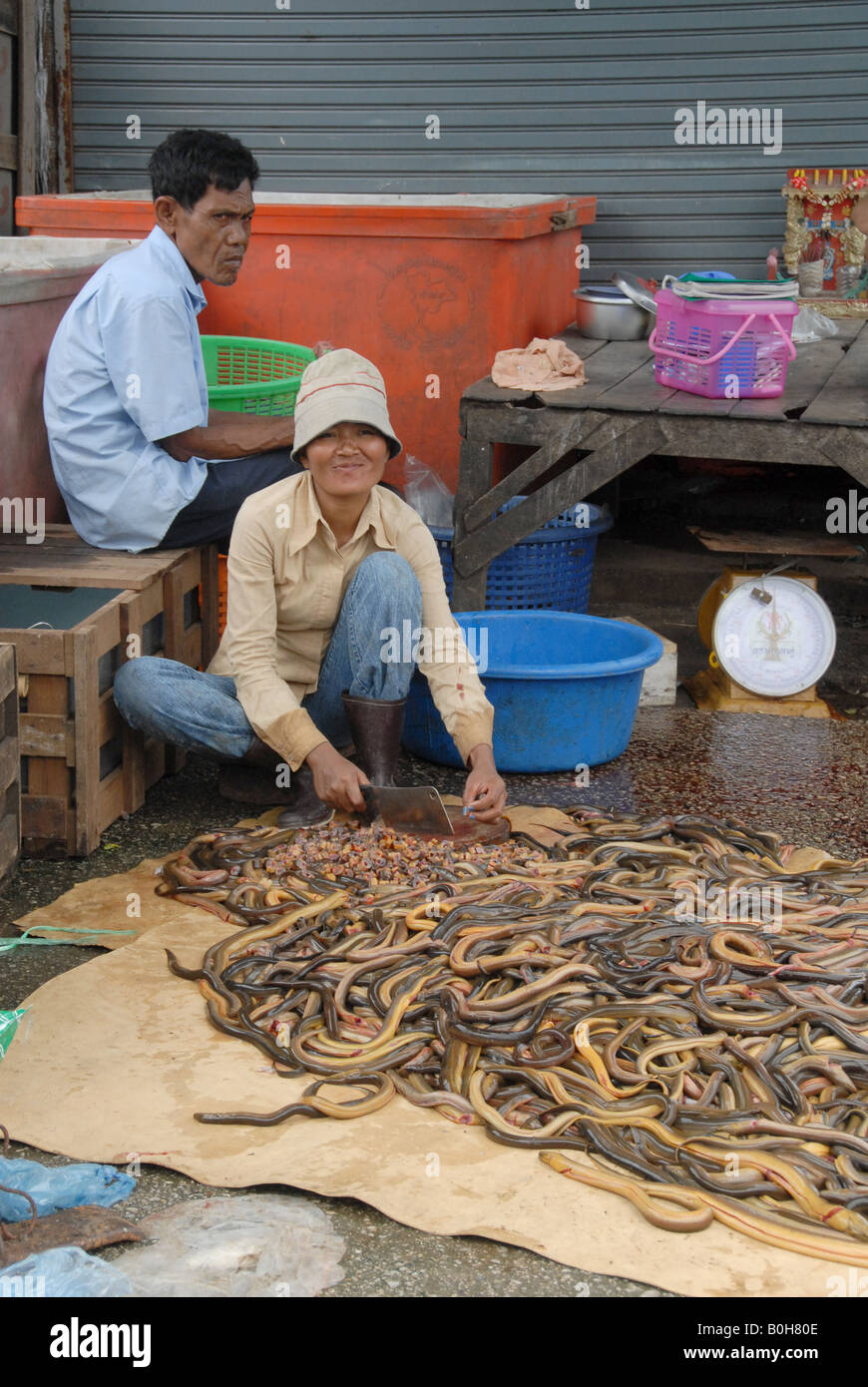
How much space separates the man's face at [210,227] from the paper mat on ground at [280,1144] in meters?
2.58

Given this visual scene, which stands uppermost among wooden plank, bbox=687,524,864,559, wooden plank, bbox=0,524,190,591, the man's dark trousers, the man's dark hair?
the man's dark hair

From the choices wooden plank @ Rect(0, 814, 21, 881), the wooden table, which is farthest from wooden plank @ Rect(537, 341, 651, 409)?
wooden plank @ Rect(0, 814, 21, 881)

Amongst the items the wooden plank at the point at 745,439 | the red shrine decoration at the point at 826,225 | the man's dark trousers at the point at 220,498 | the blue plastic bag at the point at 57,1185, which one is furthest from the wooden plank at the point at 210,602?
the red shrine decoration at the point at 826,225

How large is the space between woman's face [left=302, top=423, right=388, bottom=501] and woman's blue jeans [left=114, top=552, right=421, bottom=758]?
303mm

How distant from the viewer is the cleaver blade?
13.6 feet

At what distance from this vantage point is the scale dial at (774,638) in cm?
585

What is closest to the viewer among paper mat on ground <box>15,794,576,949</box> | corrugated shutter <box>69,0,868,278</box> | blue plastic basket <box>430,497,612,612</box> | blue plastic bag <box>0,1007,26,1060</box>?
blue plastic bag <box>0,1007,26,1060</box>

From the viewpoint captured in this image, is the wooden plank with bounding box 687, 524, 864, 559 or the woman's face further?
the wooden plank with bounding box 687, 524, 864, 559

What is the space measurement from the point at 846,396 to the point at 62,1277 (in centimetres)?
462

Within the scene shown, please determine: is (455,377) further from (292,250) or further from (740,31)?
(740,31)

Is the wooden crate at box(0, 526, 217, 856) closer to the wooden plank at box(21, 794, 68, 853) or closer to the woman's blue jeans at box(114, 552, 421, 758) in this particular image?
the wooden plank at box(21, 794, 68, 853)

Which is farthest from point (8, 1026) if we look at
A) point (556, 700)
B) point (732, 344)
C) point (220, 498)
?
point (732, 344)

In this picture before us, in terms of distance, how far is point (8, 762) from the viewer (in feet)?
13.2

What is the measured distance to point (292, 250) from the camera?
23.0 ft
